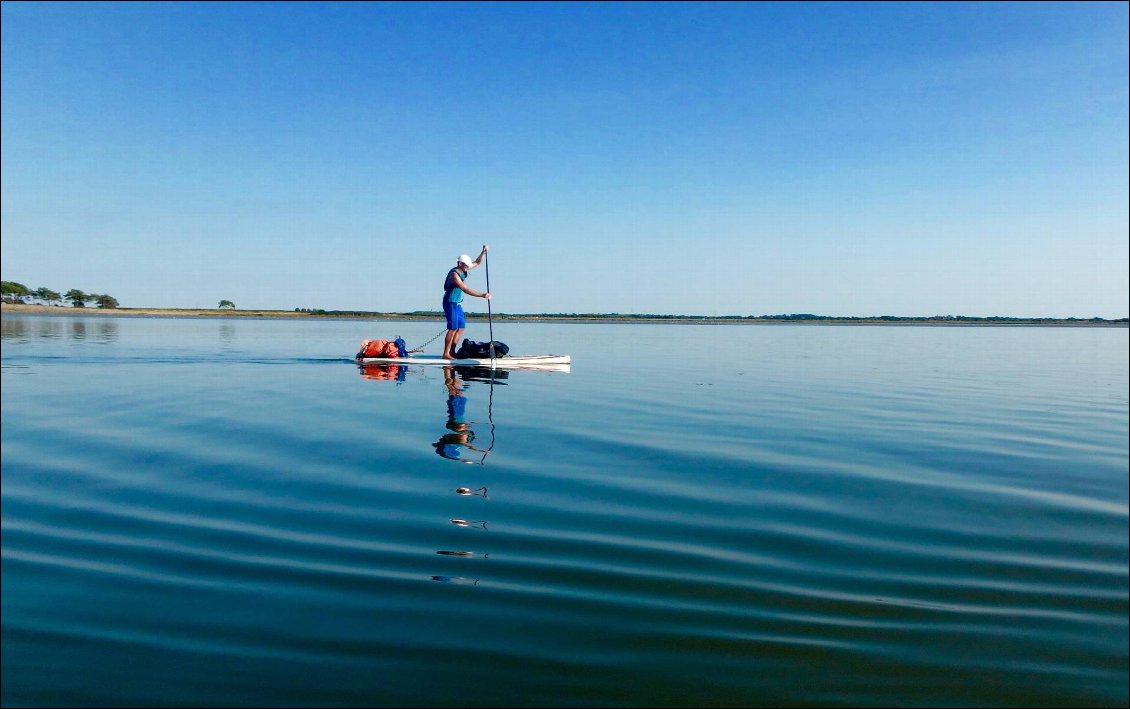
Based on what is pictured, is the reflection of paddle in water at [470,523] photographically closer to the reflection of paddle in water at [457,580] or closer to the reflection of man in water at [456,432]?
the reflection of paddle in water at [457,580]

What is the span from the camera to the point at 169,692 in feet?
10.0

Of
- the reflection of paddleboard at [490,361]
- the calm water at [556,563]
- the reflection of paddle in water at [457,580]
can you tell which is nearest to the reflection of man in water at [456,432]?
Result: the calm water at [556,563]

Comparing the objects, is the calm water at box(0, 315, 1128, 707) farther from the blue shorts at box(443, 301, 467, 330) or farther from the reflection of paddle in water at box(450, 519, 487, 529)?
the blue shorts at box(443, 301, 467, 330)

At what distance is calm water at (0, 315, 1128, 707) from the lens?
327cm

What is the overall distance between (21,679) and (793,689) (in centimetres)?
361

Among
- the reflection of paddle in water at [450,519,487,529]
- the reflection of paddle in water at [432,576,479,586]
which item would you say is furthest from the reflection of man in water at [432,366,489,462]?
the reflection of paddle in water at [432,576,479,586]

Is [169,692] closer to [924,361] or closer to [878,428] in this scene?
[878,428]

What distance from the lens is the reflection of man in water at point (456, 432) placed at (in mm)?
8633

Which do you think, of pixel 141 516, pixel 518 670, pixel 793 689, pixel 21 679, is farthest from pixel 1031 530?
pixel 141 516

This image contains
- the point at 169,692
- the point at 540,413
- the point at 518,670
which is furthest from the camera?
the point at 540,413

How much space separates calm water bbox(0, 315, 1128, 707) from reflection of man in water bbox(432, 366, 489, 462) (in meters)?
0.14

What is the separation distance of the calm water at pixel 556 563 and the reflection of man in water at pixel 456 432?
0.14m

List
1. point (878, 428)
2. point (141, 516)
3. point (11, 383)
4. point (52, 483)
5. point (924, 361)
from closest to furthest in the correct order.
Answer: point (141, 516), point (52, 483), point (878, 428), point (11, 383), point (924, 361)

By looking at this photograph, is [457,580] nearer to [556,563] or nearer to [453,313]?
[556,563]
